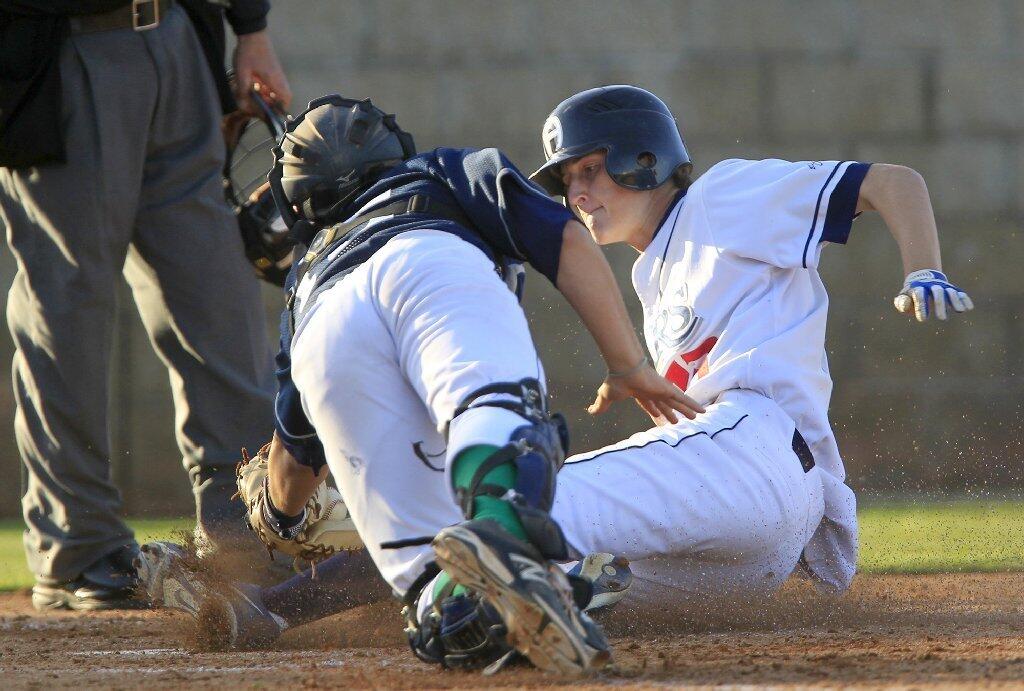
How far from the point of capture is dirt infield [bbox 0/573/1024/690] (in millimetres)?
2041

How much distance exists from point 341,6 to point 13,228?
113 inches

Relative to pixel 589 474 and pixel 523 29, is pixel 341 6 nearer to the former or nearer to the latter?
pixel 523 29

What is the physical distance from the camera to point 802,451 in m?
2.78

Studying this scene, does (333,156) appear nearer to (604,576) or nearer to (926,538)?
(604,576)

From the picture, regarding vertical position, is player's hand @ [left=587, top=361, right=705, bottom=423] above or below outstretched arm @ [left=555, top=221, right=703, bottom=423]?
below

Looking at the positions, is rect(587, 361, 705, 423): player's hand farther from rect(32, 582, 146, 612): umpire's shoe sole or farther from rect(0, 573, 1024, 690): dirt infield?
rect(32, 582, 146, 612): umpire's shoe sole

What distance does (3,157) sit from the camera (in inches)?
131

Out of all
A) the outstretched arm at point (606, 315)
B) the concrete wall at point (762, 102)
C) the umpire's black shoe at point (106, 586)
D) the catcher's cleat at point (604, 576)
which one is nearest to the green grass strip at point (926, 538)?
the umpire's black shoe at point (106, 586)

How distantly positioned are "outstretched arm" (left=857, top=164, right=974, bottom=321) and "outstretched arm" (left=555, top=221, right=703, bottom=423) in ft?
1.52

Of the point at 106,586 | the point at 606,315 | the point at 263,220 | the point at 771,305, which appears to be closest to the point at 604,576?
the point at 606,315

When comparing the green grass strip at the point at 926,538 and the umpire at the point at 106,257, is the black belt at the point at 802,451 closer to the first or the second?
the green grass strip at the point at 926,538

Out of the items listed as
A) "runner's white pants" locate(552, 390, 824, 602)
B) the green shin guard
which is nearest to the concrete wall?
"runner's white pants" locate(552, 390, 824, 602)

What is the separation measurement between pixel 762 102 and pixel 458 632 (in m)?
4.44

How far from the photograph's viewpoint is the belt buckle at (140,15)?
11.3 feet
